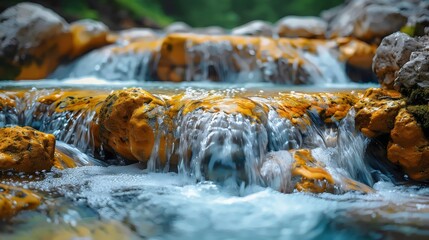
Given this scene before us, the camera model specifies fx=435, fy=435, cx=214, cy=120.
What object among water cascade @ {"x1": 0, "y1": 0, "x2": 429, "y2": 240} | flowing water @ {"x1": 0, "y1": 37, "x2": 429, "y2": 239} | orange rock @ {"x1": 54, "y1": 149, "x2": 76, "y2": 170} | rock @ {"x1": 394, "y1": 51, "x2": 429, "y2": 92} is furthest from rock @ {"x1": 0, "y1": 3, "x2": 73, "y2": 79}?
rock @ {"x1": 394, "y1": 51, "x2": 429, "y2": 92}

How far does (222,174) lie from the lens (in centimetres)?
330

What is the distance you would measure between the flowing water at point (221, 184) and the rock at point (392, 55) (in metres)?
0.68

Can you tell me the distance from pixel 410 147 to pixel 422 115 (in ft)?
0.88

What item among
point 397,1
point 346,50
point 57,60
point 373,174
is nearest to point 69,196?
point 373,174

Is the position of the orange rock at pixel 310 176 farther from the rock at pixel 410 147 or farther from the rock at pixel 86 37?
the rock at pixel 86 37

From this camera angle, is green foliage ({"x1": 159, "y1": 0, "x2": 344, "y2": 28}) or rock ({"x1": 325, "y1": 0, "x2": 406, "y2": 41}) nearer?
rock ({"x1": 325, "y1": 0, "x2": 406, "y2": 41})

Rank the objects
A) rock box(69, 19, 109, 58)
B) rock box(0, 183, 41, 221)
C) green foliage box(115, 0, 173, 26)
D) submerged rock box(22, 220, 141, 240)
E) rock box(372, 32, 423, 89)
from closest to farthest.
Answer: submerged rock box(22, 220, 141, 240) < rock box(0, 183, 41, 221) < rock box(372, 32, 423, 89) < rock box(69, 19, 109, 58) < green foliage box(115, 0, 173, 26)

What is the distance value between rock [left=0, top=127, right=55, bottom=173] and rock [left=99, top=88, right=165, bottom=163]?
1.98 ft

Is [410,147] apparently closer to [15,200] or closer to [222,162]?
[222,162]

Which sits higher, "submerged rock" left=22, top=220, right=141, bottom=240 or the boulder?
the boulder

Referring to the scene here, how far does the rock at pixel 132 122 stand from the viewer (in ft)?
12.2

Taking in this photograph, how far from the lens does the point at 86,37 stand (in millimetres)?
8102

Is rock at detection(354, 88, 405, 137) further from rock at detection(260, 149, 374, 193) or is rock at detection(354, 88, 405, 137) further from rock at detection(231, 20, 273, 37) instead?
rock at detection(231, 20, 273, 37)

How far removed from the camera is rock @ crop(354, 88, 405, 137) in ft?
11.8
